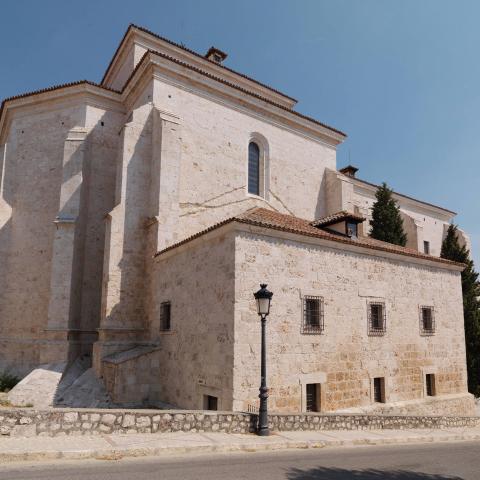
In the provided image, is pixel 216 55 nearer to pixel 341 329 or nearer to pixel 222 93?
pixel 222 93

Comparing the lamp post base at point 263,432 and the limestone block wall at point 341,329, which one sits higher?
the limestone block wall at point 341,329

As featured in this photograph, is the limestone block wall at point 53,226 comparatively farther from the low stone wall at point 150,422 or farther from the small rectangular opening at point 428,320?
the small rectangular opening at point 428,320

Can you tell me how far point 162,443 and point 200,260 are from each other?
229 inches

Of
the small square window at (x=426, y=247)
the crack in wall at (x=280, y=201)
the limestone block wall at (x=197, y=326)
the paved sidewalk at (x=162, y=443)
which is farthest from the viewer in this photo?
the small square window at (x=426, y=247)

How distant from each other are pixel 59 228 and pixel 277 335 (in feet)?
32.9

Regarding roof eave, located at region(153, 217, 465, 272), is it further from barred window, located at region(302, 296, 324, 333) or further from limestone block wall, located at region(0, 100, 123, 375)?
limestone block wall, located at region(0, 100, 123, 375)

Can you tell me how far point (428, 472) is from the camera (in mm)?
6316

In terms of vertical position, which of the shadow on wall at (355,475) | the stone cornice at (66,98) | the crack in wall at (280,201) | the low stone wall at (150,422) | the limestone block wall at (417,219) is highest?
the stone cornice at (66,98)

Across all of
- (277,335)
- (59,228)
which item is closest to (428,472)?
(277,335)

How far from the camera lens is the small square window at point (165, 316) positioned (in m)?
13.2

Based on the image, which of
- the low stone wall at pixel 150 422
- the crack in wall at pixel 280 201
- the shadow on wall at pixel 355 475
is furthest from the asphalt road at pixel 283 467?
the crack in wall at pixel 280 201

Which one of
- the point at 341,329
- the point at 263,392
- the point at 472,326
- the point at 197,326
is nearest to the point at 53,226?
the point at 197,326

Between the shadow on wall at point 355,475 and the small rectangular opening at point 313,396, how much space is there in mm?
4821

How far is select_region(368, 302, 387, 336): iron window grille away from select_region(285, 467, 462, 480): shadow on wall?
22.2 ft
